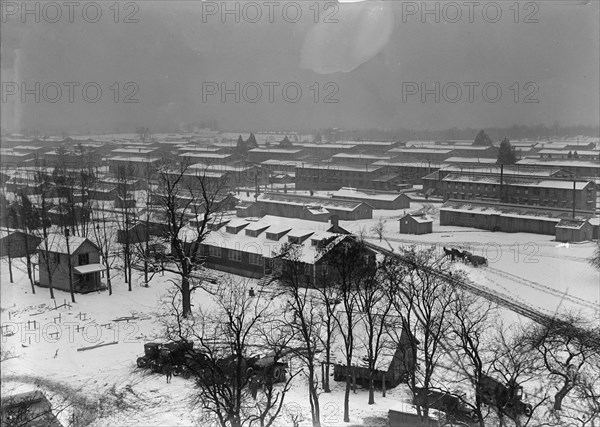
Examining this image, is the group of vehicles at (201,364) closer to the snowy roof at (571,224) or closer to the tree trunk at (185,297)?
the tree trunk at (185,297)

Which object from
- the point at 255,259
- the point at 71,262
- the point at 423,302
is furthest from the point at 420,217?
the point at 71,262

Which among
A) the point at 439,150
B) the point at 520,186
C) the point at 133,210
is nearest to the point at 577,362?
the point at 520,186

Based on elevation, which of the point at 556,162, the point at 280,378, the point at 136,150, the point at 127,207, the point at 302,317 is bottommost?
the point at 280,378

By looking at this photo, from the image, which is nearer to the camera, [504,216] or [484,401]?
[484,401]

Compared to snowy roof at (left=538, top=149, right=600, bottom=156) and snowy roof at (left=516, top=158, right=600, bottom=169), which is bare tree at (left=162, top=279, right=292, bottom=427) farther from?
snowy roof at (left=538, top=149, right=600, bottom=156)

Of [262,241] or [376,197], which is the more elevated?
[376,197]

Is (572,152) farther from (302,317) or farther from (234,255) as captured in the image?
(234,255)

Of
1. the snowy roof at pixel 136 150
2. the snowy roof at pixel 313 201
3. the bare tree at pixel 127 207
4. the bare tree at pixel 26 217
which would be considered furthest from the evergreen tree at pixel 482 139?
the bare tree at pixel 26 217

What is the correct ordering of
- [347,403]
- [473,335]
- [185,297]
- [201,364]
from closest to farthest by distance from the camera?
1. [201,364]
2. [347,403]
3. [473,335]
4. [185,297]
